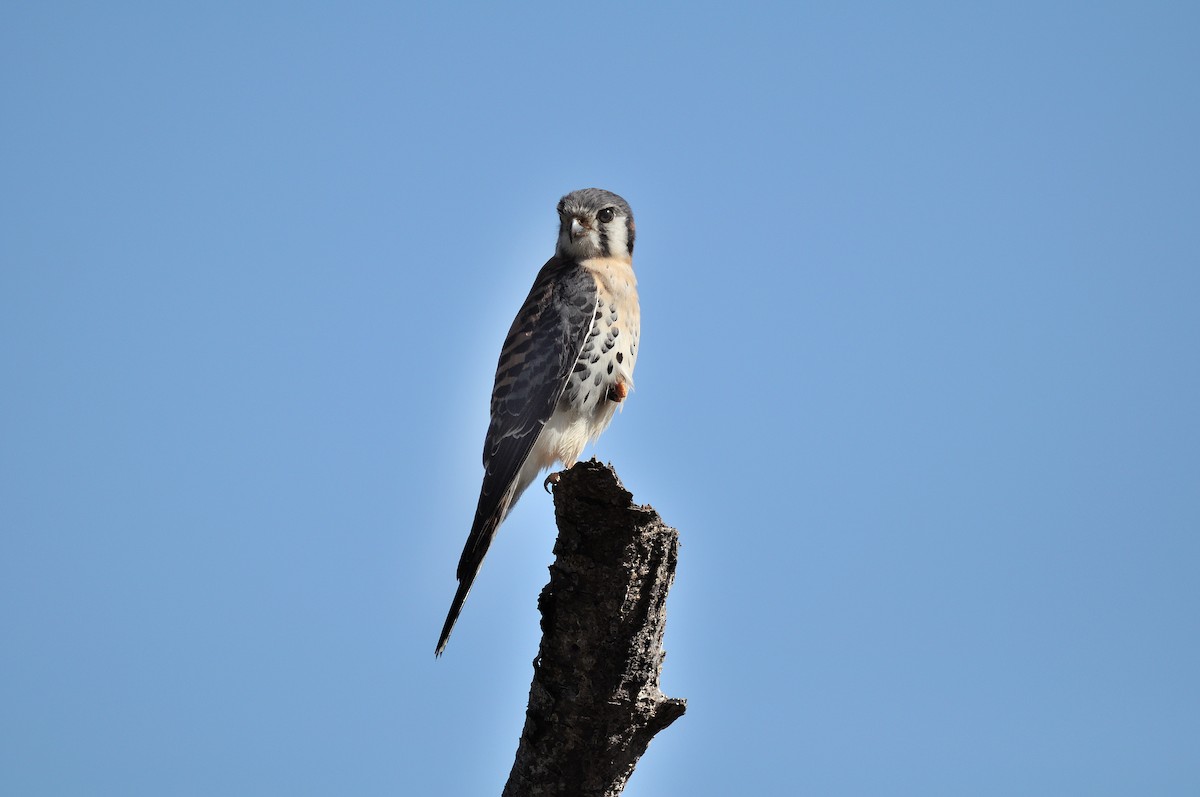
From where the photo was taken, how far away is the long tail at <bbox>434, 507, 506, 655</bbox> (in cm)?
436

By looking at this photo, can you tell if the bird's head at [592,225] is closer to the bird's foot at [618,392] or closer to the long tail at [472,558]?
the bird's foot at [618,392]

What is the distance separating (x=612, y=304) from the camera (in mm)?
5258

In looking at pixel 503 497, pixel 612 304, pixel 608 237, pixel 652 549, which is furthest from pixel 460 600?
pixel 608 237

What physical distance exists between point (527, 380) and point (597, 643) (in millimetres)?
1867

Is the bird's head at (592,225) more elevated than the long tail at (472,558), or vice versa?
the bird's head at (592,225)

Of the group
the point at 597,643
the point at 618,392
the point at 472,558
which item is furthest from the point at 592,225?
the point at 597,643

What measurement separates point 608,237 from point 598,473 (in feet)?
8.37

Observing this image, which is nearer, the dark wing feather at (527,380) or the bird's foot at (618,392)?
the dark wing feather at (527,380)

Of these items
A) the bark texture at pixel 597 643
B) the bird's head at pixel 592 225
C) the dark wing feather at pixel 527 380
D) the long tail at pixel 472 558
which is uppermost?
the bird's head at pixel 592 225

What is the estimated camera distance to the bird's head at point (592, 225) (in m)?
5.58

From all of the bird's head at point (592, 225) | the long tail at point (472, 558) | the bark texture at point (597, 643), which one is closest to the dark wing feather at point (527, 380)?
the long tail at point (472, 558)

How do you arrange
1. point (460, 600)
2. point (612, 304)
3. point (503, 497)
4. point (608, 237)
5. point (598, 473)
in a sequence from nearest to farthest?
point (598, 473), point (460, 600), point (503, 497), point (612, 304), point (608, 237)

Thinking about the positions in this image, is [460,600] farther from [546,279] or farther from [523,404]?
[546,279]

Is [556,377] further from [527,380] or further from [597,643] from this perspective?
[597,643]
